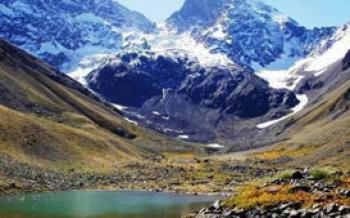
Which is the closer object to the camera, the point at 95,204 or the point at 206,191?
the point at 95,204

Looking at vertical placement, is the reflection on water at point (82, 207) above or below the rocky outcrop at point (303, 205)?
above

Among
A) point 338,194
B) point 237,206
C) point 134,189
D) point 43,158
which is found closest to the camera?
point 338,194

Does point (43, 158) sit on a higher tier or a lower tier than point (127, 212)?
higher

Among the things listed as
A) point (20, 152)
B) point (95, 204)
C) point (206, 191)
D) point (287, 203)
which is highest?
point (20, 152)

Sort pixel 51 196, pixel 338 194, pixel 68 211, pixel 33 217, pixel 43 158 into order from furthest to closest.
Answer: pixel 43 158 < pixel 51 196 < pixel 68 211 < pixel 33 217 < pixel 338 194

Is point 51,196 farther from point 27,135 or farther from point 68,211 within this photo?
point 27,135

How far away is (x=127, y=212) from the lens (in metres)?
99.6

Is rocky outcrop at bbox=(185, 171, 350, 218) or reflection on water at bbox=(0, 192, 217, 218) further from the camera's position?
reflection on water at bbox=(0, 192, 217, 218)

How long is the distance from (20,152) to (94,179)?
20.4 metres

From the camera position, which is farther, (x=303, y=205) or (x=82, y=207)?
(x=82, y=207)

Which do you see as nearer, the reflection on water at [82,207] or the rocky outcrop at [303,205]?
the rocky outcrop at [303,205]

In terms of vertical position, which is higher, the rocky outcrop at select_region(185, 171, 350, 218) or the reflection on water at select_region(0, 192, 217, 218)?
the reflection on water at select_region(0, 192, 217, 218)

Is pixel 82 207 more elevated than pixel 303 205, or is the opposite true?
pixel 82 207

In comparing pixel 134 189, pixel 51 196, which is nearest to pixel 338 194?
pixel 51 196
